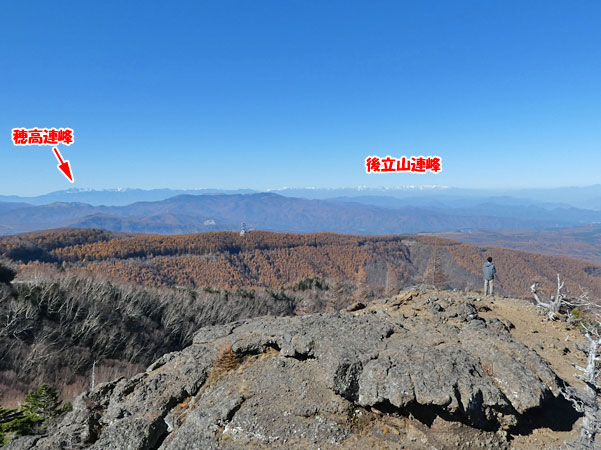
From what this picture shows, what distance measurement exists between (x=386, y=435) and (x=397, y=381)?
101cm

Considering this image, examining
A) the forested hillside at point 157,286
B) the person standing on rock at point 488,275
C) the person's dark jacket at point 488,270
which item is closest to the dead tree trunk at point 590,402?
the forested hillside at point 157,286

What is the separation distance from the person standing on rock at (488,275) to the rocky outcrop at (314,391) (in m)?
9.19

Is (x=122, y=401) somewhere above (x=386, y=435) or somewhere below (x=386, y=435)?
below

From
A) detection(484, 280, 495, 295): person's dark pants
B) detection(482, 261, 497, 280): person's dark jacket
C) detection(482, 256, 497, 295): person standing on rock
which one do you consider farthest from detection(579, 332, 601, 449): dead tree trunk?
detection(484, 280, 495, 295): person's dark pants

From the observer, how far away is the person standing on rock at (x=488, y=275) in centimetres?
1741

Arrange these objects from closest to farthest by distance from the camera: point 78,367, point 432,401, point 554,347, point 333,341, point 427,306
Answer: point 432,401, point 333,341, point 554,347, point 427,306, point 78,367

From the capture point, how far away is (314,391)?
718cm

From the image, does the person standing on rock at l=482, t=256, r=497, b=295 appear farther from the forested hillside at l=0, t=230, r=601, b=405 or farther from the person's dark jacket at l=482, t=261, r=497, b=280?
the forested hillside at l=0, t=230, r=601, b=405

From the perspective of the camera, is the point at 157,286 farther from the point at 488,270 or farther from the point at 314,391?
the point at 314,391

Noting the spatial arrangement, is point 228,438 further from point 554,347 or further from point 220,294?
point 220,294

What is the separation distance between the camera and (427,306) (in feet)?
42.7

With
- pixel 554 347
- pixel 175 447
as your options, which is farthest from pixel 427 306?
pixel 175 447

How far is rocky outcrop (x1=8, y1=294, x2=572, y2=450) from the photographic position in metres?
6.30

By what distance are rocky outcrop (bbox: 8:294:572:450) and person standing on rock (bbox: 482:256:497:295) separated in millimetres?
9191
